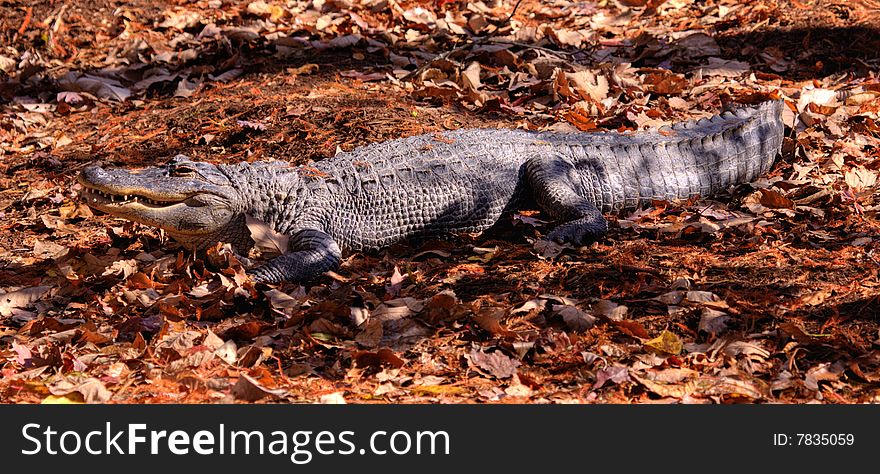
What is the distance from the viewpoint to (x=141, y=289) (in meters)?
5.54

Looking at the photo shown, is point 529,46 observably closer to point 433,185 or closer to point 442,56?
point 442,56

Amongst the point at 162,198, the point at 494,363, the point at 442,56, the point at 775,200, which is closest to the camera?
the point at 494,363

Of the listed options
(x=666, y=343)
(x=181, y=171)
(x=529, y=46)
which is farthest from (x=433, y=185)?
(x=529, y=46)

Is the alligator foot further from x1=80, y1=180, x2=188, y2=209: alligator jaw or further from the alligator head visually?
x1=80, y1=180, x2=188, y2=209: alligator jaw

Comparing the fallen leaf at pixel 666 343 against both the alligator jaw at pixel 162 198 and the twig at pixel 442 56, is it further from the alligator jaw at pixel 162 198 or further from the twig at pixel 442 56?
the twig at pixel 442 56

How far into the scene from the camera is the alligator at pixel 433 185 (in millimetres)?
6102

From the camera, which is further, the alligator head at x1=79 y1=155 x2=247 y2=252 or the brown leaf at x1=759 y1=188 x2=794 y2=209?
the brown leaf at x1=759 y1=188 x2=794 y2=209

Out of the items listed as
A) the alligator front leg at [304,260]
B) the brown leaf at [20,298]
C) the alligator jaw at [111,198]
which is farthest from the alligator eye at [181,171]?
the brown leaf at [20,298]

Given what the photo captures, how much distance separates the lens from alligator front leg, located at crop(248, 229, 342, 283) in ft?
18.8

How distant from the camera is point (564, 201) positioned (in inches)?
258

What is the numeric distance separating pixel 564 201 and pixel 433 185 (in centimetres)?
96

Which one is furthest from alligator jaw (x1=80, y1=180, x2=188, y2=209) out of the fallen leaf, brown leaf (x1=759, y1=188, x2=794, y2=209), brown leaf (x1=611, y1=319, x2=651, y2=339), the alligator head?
brown leaf (x1=759, y1=188, x2=794, y2=209)

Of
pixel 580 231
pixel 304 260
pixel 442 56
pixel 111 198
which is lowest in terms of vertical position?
pixel 304 260

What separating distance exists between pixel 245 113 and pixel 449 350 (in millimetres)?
4811
